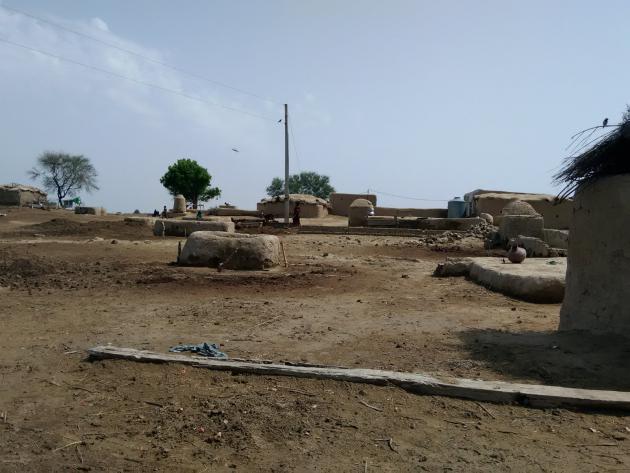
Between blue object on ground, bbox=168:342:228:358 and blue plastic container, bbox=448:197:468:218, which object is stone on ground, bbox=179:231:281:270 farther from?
blue plastic container, bbox=448:197:468:218

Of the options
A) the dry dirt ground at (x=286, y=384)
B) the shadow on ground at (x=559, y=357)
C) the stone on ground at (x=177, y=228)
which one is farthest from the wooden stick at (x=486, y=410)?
the stone on ground at (x=177, y=228)

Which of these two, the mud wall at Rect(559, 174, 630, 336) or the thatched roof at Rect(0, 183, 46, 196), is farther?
the thatched roof at Rect(0, 183, 46, 196)

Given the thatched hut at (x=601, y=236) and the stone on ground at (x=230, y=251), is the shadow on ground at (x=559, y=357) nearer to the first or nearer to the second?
the thatched hut at (x=601, y=236)

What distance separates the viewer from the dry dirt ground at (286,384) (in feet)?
10.0

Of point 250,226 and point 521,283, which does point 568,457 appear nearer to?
point 521,283

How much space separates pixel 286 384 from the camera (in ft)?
13.1

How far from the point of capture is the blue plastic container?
30.2 m

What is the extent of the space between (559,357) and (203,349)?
3.04 meters

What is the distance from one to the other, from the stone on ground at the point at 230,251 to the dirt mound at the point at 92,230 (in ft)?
28.9

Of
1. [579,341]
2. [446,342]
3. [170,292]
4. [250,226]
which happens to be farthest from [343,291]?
[250,226]

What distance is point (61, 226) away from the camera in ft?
72.6

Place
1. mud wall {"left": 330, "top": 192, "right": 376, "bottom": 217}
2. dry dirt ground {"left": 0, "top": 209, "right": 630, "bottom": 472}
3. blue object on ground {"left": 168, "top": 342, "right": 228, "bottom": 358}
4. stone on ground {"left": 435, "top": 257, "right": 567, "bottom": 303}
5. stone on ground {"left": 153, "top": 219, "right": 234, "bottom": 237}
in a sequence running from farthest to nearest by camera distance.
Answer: mud wall {"left": 330, "top": 192, "right": 376, "bottom": 217} → stone on ground {"left": 153, "top": 219, "right": 234, "bottom": 237} → stone on ground {"left": 435, "top": 257, "right": 567, "bottom": 303} → blue object on ground {"left": 168, "top": 342, "right": 228, "bottom": 358} → dry dirt ground {"left": 0, "top": 209, "right": 630, "bottom": 472}

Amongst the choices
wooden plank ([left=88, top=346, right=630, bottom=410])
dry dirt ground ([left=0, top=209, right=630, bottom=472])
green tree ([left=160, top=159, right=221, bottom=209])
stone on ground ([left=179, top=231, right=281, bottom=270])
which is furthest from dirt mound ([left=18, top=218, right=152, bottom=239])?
green tree ([left=160, top=159, right=221, bottom=209])

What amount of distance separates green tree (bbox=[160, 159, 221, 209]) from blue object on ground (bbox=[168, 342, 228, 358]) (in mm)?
47268
